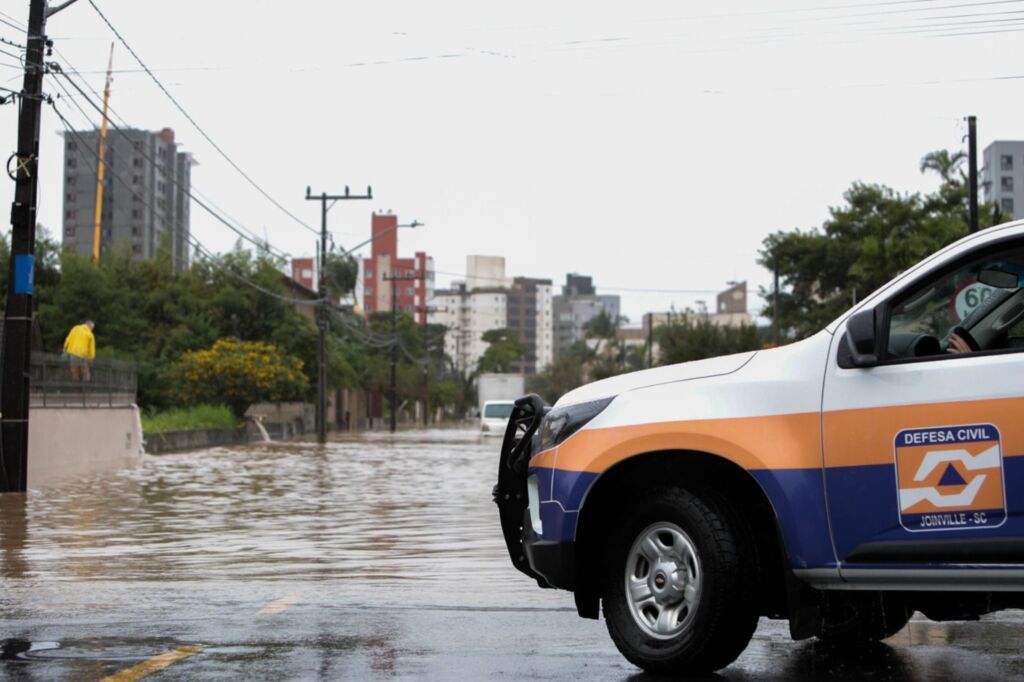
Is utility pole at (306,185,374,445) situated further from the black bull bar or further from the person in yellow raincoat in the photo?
the black bull bar

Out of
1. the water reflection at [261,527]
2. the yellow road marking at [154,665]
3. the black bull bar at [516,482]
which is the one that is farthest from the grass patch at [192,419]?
the black bull bar at [516,482]

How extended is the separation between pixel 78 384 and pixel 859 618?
2189cm

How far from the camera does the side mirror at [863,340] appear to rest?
235 inches

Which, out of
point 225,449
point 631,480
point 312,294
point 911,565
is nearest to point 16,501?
point 631,480

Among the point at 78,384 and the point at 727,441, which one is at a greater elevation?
the point at 78,384

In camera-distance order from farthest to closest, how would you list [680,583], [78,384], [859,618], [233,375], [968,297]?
[233,375], [78,384], [968,297], [859,618], [680,583]

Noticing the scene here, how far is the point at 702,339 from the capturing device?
73.6 metres

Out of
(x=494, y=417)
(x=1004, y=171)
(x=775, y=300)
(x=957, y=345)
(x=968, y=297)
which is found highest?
(x=1004, y=171)

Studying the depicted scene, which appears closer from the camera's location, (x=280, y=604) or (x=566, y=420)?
(x=566, y=420)

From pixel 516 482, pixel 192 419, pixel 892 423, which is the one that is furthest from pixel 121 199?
pixel 892 423

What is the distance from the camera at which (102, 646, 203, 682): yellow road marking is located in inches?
254

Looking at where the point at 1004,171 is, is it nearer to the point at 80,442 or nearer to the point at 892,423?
the point at 80,442

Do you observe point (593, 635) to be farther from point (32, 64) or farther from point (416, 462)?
point (416, 462)

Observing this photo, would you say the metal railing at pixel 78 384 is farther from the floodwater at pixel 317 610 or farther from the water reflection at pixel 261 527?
the floodwater at pixel 317 610
